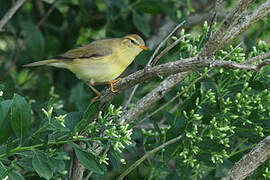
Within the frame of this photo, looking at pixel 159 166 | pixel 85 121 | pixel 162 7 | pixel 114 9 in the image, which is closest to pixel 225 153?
pixel 159 166

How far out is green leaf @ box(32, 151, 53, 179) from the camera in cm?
250

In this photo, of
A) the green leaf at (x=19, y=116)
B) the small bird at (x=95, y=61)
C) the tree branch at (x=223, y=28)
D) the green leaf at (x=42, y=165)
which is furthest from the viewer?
the small bird at (x=95, y=61)

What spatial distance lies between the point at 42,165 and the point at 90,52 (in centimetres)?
206

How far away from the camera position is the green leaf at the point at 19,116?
261cm

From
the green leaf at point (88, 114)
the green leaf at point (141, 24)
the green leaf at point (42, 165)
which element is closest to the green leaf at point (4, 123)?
the green leaf at point (42, 165)

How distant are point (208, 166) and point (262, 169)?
36 centimetres

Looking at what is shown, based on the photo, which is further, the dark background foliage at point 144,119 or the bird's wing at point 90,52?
the bird's wing at point 90,52

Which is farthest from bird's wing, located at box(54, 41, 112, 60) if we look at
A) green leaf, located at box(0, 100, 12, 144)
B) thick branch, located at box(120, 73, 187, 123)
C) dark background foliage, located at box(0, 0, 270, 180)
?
green leaf, located at box(0, 100, 12, 144)

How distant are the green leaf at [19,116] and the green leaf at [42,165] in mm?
156

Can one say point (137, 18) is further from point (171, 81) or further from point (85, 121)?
point (85, 121)

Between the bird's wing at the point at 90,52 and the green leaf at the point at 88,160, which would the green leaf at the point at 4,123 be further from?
the bird's wing at the point at 90,52

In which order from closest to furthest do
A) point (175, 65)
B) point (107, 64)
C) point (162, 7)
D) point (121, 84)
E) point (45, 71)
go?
point (175, 65) → point (121, 84) → point (107, 64) → point (162, 7) → point (45, 71)

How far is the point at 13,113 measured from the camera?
2609mm

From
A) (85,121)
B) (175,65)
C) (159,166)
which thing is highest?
(175,65)
